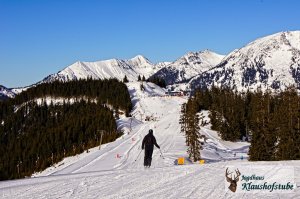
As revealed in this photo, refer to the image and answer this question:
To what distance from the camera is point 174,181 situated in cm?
1578

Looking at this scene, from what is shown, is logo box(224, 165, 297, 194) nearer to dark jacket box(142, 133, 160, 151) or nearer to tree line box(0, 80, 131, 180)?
dark jacket box(142, 133, 160, 151)

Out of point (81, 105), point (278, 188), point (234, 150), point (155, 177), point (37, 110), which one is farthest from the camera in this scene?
point (37, 110)

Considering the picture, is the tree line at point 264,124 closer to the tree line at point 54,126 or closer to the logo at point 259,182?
the tree line at point 54,126

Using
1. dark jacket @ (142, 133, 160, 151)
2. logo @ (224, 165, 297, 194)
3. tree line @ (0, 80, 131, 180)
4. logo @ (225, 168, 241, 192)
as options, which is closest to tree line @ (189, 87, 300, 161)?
dark jacket @ (142, 133, 160, 151)

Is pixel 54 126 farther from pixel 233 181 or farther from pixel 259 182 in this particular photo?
pixel 233 181

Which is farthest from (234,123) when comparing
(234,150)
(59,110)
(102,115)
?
(59,110)

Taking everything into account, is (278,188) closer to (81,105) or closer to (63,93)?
(81,105)

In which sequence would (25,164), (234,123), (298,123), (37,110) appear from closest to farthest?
1. (298,123)
2. (234,123)
3. (25,164)
4. (37,110)

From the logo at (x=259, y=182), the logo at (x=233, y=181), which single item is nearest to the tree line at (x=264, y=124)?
the logo at (x=259, y=182)

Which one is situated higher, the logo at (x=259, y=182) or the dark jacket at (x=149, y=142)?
the dark jacket at (x=149, y=142)

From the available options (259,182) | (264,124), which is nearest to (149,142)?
(259,182)

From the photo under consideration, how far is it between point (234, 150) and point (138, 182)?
63371mm

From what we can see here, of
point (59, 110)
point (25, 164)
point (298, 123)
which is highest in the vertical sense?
point (59, 110)

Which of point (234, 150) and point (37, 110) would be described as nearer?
point (234, 150)
